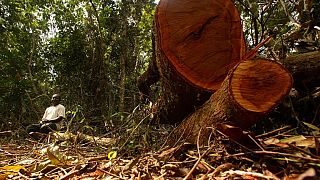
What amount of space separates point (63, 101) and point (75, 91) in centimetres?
58

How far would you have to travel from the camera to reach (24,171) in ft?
6.15

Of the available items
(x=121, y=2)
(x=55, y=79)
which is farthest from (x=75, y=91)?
(x=121, y=2)

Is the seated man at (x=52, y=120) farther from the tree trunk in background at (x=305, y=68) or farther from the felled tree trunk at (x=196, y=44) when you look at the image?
the tree trunk in background at (x=305, y=68)

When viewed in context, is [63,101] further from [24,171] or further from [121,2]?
[24,171]

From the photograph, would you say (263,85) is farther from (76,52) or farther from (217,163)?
(76,52)

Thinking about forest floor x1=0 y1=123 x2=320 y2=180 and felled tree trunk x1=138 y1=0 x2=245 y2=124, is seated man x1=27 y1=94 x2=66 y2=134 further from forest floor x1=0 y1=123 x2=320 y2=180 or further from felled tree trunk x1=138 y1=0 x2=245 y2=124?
felled tree trunk x1=138 y1=0 x2=245 y2=124

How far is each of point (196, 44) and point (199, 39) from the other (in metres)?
0.05

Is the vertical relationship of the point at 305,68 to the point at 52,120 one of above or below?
above

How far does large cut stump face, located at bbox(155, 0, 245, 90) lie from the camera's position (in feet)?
7.09

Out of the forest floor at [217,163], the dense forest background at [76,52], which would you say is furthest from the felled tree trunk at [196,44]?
the dense forest background at [76,52]

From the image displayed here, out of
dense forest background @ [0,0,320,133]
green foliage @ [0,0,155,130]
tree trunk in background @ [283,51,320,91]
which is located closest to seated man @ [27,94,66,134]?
dense forest background @ [0,0,320,133]

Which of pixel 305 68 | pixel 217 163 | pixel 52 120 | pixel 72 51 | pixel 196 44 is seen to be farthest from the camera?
pixel 72 51

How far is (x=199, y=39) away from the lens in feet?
7.29

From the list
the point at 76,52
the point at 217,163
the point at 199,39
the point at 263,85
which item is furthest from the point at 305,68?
the point at 76,52
